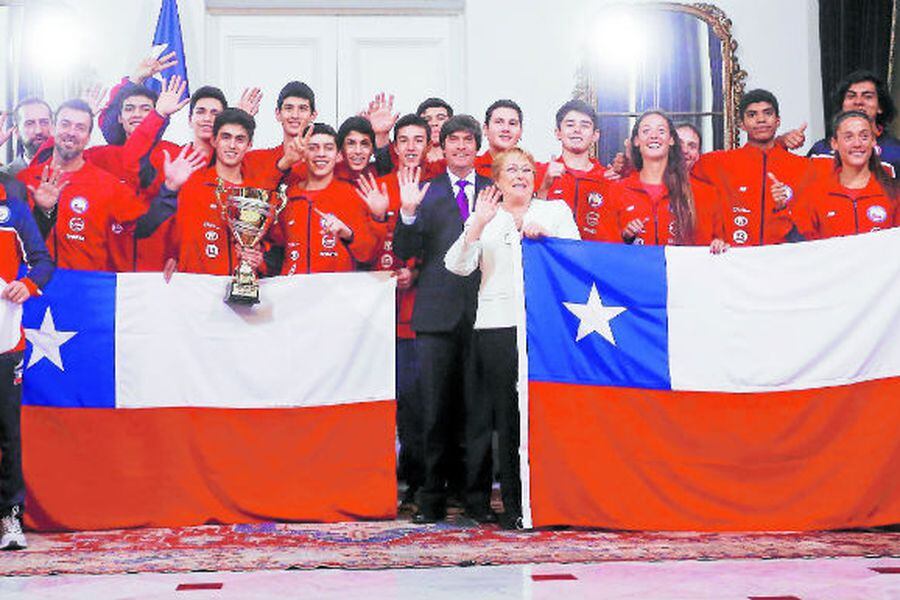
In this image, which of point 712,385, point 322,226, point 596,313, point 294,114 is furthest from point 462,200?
point 712,385

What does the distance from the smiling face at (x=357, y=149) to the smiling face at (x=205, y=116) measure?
0.58 meters

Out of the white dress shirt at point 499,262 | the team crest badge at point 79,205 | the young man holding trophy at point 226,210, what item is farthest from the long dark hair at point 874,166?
the team crest badge at point 79,205

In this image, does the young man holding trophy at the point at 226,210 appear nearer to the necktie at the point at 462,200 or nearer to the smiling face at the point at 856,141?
the necktie at the point at 462,200

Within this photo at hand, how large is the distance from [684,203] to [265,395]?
178 cm

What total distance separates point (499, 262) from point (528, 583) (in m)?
1.36

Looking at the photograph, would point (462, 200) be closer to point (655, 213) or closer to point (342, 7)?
point (655, 213)

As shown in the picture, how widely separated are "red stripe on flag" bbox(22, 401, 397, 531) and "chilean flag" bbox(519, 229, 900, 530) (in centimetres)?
69

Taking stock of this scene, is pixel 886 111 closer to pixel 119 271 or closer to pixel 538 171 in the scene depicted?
pixel 538 171

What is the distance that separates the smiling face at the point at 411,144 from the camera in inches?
190

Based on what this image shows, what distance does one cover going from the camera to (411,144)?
4820 millimetres

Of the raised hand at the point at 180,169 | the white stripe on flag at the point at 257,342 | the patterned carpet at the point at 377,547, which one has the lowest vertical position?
the patterned carpet at the point at 377,547

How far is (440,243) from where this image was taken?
14.5 feet

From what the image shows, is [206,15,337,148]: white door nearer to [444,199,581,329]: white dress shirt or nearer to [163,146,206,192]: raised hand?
[163,146,206,192]: raised hand

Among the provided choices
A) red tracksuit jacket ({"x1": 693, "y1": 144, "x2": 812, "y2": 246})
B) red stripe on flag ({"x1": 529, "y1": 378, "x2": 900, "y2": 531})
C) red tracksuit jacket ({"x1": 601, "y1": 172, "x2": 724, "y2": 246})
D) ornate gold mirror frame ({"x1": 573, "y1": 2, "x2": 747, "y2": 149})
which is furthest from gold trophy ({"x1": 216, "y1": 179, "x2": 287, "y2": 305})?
ornate gold mirror frame ({"x1": 573, "y1": 2, "x2": 747, "y2": 149})
